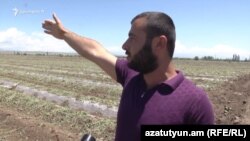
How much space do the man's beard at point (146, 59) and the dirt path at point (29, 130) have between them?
26.4ft

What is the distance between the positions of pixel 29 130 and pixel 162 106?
9.29 metres

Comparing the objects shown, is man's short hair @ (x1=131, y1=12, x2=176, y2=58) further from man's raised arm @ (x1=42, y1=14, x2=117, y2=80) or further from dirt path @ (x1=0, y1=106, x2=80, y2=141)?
dirt path @ (x1=0, y1=106, x2=80, y2=141)

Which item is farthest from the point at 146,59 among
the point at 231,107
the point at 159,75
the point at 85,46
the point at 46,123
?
the point at 231,107

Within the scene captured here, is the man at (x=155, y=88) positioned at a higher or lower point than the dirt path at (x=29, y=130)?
higher

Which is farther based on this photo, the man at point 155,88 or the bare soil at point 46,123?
the bare soil at point 46,123

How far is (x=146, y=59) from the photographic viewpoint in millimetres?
2584

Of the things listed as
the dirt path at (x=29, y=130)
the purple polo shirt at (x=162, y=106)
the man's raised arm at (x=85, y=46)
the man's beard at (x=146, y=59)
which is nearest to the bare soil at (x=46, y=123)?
the dirt path at (x=29, y=130)

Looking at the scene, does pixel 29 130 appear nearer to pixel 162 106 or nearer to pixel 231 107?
pixel 231 107

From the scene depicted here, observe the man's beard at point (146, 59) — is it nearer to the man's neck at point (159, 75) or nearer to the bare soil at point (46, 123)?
the man's neck at point (159, 75)

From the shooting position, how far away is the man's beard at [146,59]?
2.58 metres

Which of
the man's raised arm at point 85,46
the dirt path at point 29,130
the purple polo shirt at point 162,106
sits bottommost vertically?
the dirt path at point 29,130

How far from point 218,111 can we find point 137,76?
12.2 m

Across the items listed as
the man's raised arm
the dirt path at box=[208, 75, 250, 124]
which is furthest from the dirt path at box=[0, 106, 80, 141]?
the man's raised arm

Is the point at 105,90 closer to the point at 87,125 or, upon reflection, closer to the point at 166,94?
the point at 87,125
